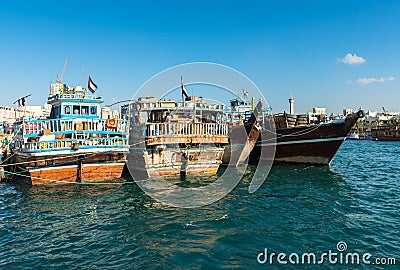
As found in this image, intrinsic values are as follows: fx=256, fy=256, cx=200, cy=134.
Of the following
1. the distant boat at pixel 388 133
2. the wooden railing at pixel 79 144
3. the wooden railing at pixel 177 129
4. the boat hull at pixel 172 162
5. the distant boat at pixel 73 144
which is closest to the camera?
the wooden railing at pixel 79 144

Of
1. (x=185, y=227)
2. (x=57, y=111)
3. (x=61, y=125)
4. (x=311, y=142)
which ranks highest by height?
(x=57, y=111)

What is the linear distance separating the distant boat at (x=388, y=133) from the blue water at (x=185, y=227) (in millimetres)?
60634

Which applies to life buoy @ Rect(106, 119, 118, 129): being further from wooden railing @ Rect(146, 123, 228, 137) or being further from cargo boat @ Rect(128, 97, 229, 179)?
wooden railing @ Rect(146, 123, 228, 137)

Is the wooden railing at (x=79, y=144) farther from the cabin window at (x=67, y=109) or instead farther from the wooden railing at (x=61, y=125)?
the cabin window at (x=67, y=109)

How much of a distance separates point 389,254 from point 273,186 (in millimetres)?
8406

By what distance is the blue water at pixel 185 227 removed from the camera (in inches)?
295

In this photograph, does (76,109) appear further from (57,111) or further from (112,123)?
(112,123)

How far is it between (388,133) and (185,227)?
246 ft

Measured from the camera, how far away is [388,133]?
217ft

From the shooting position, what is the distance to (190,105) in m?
18.7

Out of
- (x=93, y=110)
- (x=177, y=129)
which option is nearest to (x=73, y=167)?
(x=93, y=110)

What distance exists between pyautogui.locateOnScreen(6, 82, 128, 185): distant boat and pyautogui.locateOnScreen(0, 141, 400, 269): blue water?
3.68 ft

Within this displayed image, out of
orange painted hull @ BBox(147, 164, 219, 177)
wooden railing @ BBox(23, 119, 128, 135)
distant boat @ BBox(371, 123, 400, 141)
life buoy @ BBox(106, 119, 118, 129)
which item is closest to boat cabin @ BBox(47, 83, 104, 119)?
wooden railing @ BBox(23, 119, 128, 135)

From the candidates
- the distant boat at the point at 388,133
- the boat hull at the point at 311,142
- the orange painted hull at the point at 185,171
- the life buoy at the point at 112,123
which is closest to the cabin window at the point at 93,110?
the life buoy at the point at 112,123
